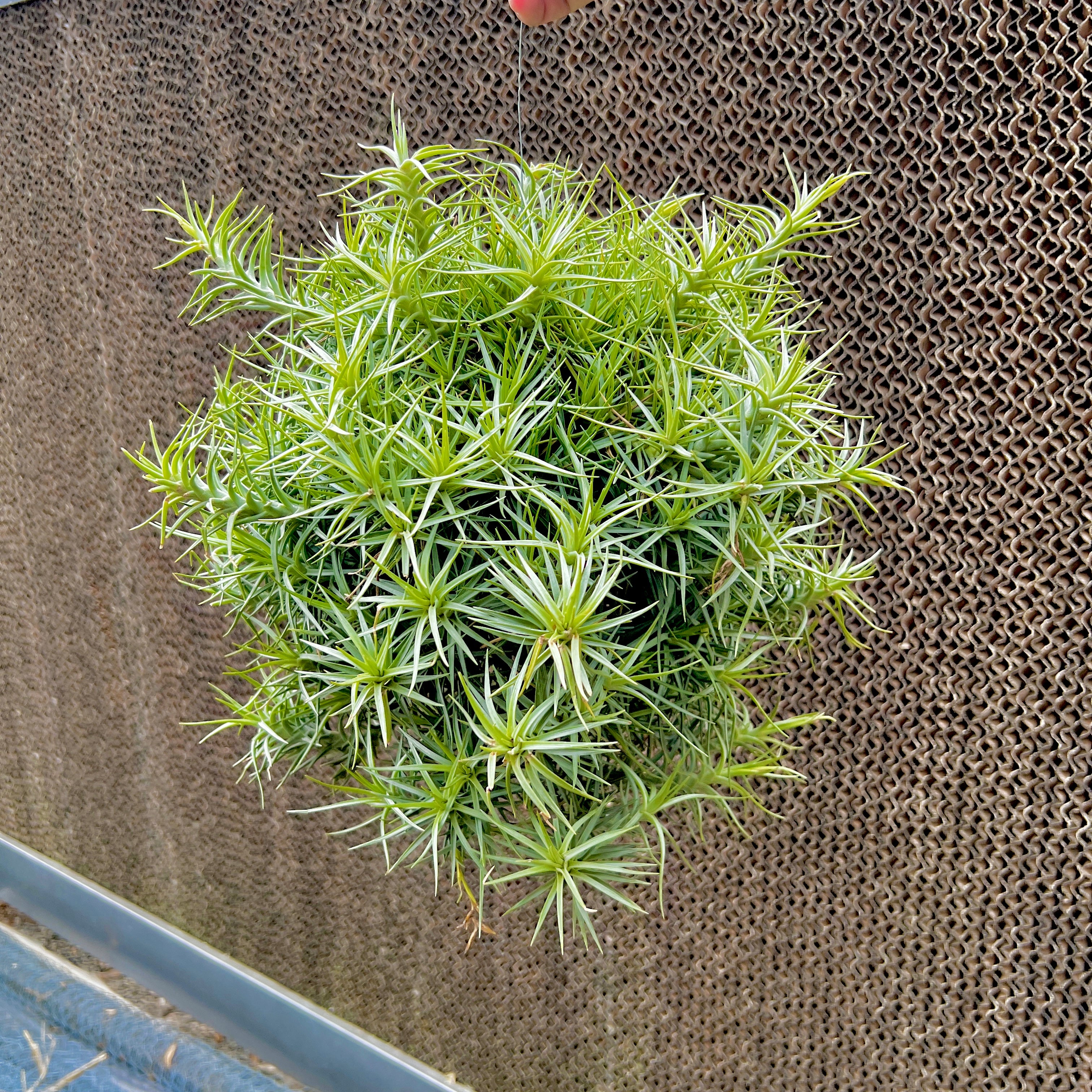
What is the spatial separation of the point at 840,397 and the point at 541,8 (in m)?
0.49

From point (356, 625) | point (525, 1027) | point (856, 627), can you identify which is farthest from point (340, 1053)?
point (356, 625)

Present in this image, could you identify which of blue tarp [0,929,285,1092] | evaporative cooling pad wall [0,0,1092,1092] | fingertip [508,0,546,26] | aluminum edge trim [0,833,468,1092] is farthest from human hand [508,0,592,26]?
blue tarp [0,929,285,1092]

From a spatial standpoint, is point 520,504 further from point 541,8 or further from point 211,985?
point 211,985

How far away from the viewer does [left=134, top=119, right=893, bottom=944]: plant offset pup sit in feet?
1.50

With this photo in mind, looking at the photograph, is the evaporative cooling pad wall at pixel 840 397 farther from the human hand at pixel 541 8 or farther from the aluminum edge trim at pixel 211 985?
the human hand at pixel 541 8

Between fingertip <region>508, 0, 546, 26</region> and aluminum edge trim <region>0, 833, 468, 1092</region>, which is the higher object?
fingertip <region>508, 0, 546, 26</region>

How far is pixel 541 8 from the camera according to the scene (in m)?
0.53

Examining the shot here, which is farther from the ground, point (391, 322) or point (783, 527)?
point (391, 322)

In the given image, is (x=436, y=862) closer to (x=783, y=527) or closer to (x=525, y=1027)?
(x=783, y=527)

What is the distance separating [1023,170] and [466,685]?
66 centimetres

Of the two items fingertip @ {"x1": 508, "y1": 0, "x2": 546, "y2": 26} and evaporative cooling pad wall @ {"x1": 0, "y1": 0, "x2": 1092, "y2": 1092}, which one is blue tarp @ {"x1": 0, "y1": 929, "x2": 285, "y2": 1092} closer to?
evaporative cooling pad wall @ {"x1": 0, "y1": 0, "x2": 1092, "y2": 1092}

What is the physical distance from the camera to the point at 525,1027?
4.05ft

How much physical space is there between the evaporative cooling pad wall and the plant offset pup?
340 mm

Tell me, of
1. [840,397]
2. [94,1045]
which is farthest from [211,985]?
[840,397]
